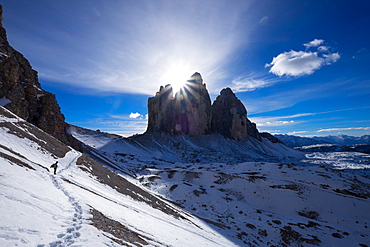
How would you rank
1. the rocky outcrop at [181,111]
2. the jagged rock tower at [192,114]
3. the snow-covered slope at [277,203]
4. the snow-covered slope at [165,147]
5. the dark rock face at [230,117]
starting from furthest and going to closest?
the dark rock face at [230,117]
the jagged rock tower at [192,114]
the rocky outcrop at [181,111]
the snow-covered slope at [165,147]
the snow-covered slope at [277,203]

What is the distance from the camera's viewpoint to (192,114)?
117 m

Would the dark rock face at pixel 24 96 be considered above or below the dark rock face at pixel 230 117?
below

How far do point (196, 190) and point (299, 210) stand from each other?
15732mm

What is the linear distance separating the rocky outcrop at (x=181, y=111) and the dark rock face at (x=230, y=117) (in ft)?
48.8

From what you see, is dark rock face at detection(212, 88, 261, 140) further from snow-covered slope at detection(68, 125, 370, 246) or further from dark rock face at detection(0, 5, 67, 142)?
dark rock face at detection(0, 5, 67, 142)

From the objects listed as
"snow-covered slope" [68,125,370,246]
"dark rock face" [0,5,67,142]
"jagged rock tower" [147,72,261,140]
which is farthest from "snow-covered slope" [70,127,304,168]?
"snow-covered slope" [68,125,370,246]

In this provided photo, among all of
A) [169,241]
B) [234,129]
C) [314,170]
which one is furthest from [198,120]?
[169,241]

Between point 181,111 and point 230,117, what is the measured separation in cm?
4529

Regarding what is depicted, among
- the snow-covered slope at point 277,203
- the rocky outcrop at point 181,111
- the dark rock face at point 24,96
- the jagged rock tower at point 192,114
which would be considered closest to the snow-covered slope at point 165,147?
the rocky outcrop at point 181,111

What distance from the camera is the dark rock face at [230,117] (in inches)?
5231

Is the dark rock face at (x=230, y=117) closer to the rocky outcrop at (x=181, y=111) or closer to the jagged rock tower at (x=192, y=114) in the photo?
the jagged rock tower at (x=192, y=114)

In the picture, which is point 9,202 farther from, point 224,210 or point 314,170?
point 314,170

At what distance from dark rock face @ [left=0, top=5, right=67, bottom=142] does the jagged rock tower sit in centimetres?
7180

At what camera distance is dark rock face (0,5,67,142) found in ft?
101
